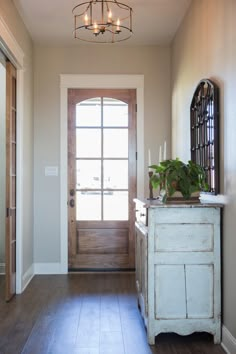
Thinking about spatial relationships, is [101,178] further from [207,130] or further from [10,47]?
[207,130]

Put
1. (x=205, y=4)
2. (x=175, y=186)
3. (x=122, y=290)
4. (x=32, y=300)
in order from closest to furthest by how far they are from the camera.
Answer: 1. (x=175, y=186)
2. (x=205, y=4)
3. (x=32, y=300)
4. (x=122, y=290)

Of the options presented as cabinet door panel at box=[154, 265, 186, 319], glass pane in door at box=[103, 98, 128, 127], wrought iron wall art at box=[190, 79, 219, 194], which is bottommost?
cabinet door panel at box=[154, 265, 186, 319]

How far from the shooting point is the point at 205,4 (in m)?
3.33

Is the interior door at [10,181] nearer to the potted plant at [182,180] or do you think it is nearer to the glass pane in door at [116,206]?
the glass pane in door at [116,206]

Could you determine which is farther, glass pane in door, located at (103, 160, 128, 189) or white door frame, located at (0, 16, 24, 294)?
glass pane in door, located at (103, 160, 128, 189)

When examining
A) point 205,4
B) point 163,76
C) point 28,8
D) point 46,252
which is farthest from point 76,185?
point 205,4

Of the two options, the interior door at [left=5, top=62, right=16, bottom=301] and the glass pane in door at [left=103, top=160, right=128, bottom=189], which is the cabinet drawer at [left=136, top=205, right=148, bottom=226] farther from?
the glass pane in door at [left=103, top=160, right=128, bottom=189]

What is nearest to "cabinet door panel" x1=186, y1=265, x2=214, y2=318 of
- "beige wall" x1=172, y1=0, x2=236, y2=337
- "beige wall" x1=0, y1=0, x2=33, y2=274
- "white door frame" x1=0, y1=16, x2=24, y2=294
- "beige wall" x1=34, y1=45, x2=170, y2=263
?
"beige wall" x1=172, y1=0, x2=236, y2=337

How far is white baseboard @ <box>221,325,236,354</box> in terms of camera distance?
103 inches

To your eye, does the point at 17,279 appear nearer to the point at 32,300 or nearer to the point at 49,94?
the point at 32,300

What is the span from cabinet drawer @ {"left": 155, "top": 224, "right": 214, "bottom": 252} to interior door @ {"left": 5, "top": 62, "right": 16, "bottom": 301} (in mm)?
1685

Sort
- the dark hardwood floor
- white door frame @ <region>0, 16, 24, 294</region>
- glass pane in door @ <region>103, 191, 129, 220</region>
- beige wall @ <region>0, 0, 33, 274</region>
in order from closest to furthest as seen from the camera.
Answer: the dark hardwood floor → white door frame @ <region>0, 16, 24, 294</region> → beige wall @ <region>0, 0, 33, 274</region> → glass pane in door @ <region>103, 191, 129, 220</region>

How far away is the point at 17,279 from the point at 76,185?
1401mm

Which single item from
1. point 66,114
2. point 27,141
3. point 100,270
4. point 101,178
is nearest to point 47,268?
point 100,270
